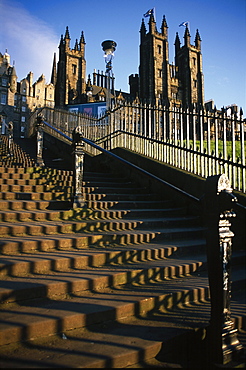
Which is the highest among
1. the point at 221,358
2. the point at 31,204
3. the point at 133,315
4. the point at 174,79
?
the point at 174,79

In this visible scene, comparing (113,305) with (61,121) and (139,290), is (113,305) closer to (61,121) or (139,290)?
(139,290)

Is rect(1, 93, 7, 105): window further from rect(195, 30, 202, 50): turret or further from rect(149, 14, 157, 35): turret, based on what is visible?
rect(195, 30, 202, 50): turret

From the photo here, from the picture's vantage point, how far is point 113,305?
2.57 metres

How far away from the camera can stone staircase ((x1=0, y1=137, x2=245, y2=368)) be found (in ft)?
6.86

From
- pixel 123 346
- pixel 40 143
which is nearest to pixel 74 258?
pixel 123 346

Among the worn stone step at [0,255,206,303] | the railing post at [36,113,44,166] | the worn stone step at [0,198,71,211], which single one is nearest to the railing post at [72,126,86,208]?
the worn stone step at [0,198,71,211]

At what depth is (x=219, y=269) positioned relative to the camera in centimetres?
234

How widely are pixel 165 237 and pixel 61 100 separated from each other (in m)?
52.6

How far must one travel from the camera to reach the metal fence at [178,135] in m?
5.75

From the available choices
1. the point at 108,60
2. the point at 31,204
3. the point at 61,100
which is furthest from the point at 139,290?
the point at 61,100

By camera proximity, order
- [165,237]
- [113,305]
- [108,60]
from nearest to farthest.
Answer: [113,305], [165,237], [108,60]

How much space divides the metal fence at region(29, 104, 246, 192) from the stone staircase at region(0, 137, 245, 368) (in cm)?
153

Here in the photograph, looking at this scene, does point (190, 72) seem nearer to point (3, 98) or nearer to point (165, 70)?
point (165, 70)

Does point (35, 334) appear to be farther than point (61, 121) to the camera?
No
